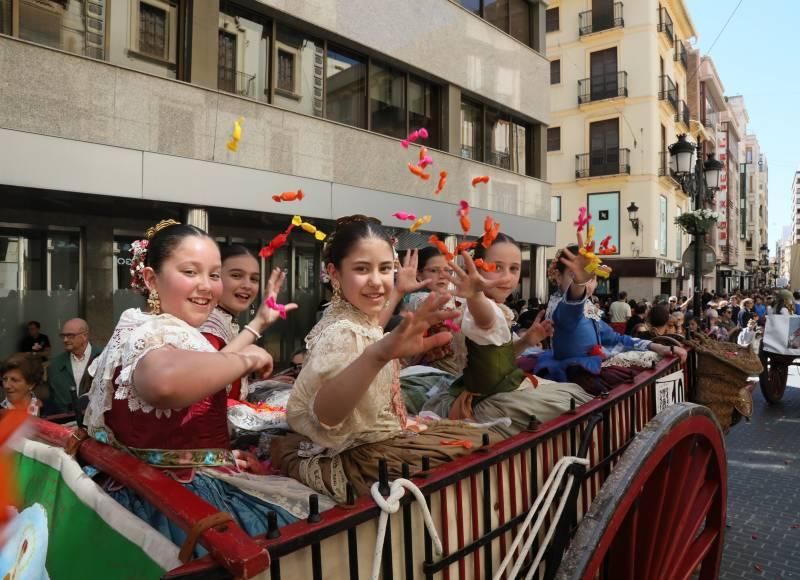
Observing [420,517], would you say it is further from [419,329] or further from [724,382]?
[724,382]

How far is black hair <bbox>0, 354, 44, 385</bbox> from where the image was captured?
4102 mm

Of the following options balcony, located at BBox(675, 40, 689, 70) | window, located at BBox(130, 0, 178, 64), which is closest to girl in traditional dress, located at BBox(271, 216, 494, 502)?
window, located at BBox(130, 0, 178, 64)

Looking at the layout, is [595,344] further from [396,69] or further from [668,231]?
[668,231]

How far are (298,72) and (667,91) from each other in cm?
2143

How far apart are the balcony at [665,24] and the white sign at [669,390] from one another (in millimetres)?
25301

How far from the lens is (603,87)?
25.0 metres

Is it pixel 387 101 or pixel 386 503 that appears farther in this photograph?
pixel 387 101

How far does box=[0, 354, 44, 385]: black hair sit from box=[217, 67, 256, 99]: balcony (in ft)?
16.6

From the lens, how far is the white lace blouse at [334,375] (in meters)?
1.85

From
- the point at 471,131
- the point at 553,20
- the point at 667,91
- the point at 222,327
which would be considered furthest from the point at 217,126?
the point at 667,91

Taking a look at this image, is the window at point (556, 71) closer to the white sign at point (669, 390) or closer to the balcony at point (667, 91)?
the balcony at point (667, 91)

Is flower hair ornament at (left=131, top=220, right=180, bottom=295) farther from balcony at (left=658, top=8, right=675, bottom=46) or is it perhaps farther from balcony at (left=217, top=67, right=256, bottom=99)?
balcony at (left=658, top=8, right=675, bottom=46)

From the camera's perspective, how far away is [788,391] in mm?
9836

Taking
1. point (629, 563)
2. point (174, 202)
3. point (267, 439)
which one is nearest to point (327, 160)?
point (174, 202)
